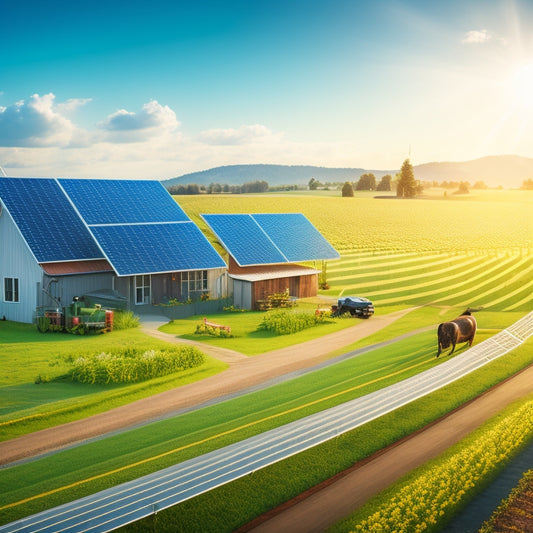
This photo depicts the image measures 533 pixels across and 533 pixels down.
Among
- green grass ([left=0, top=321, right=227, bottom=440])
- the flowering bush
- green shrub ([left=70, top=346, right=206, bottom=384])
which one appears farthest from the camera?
green shrub ([left=70, top=346, right=206, bottom=384])

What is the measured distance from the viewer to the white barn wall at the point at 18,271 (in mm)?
36031

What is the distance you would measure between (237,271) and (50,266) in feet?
41.1

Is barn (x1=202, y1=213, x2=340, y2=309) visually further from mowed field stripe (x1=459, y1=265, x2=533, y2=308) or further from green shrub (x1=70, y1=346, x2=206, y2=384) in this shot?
green shrub (x1=70, y1=346, x2=206, y2=384)

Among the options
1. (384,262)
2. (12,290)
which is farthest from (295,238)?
(12,290)

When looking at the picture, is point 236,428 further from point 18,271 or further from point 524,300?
point 524,300

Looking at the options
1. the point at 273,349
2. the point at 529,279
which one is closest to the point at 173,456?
the point at 273,349

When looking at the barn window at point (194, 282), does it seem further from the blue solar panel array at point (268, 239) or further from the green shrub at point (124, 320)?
the green shrub at point (124, 320)

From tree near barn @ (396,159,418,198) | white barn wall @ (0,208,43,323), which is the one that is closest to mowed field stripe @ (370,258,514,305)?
white barn wall @ (0,208,43,323)

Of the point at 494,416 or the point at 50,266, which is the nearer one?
the point at 494,416

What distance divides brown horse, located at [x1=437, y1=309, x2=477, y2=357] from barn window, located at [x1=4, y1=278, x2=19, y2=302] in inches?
975

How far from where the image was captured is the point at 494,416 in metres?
17.2

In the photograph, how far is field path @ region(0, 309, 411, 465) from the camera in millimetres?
16672

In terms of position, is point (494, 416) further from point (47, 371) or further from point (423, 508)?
point (47, 371)

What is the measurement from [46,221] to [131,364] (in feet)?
62.0
